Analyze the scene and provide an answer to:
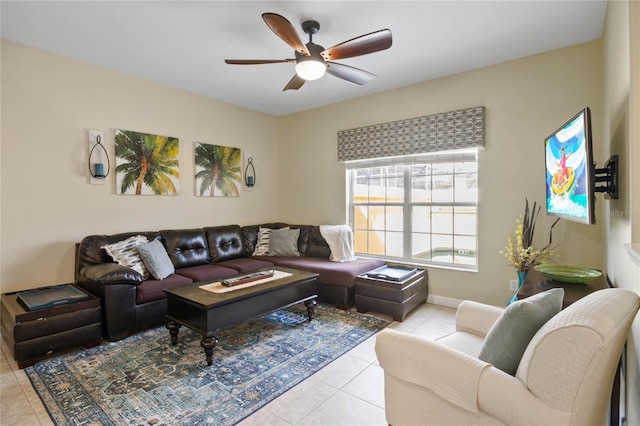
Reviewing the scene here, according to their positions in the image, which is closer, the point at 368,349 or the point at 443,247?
the point at 368,349

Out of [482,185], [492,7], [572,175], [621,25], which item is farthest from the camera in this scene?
[482,185]

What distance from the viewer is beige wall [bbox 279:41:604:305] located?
3015 millimetres

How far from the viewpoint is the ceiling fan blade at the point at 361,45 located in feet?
7.50

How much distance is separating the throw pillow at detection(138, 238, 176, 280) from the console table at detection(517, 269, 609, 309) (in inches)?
125

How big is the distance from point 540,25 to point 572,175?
155 cm

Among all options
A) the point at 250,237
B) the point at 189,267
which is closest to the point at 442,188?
the point at 250,237

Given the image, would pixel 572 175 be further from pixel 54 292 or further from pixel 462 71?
pixel 54 292

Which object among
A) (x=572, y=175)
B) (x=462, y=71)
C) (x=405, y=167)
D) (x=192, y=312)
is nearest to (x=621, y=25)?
(x=572, y=175)

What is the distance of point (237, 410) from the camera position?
1929mm

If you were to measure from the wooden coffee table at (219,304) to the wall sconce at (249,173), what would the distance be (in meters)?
2.38

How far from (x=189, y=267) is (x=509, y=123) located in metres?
3.99

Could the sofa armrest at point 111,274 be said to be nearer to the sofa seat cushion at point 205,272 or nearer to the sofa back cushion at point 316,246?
the sofa seat cushion at point 205,272

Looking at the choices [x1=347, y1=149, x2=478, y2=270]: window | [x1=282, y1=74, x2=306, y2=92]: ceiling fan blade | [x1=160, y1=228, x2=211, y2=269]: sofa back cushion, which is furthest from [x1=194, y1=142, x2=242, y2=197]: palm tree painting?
[x1=282, y1=74, x2=306, y2=92]: ceiling fan blade

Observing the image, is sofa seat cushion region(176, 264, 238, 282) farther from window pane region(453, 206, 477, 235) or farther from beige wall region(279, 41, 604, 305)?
window pane region(453, 206, 477, 235)
